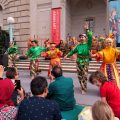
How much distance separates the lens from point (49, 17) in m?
23.7

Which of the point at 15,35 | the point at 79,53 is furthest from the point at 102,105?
the point at 15,35

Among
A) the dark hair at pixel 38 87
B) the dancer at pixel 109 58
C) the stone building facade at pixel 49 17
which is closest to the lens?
the dark hair at pixel 38 87

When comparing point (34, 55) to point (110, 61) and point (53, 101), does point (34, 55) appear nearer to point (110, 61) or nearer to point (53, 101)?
point (110, 61)

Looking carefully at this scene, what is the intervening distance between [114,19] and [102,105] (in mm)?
16095

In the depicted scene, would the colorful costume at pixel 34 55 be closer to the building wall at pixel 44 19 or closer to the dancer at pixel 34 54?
the dancer at pixel 34 54

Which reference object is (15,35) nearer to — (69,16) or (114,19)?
(69,16)

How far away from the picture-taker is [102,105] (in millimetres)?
3160

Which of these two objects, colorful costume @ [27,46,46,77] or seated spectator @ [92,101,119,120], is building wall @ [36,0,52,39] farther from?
seated spectator @ [92,101,119,120]

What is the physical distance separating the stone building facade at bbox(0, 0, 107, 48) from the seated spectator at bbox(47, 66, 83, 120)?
17.1 m

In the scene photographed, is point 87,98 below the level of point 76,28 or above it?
below

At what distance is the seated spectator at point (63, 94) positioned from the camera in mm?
5816

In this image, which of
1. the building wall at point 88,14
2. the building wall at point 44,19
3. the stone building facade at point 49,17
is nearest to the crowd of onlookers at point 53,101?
the stone building facade at point 49,17

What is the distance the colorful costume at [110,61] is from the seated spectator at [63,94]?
99.0 inches

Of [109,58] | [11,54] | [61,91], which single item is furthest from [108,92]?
[11,54]
